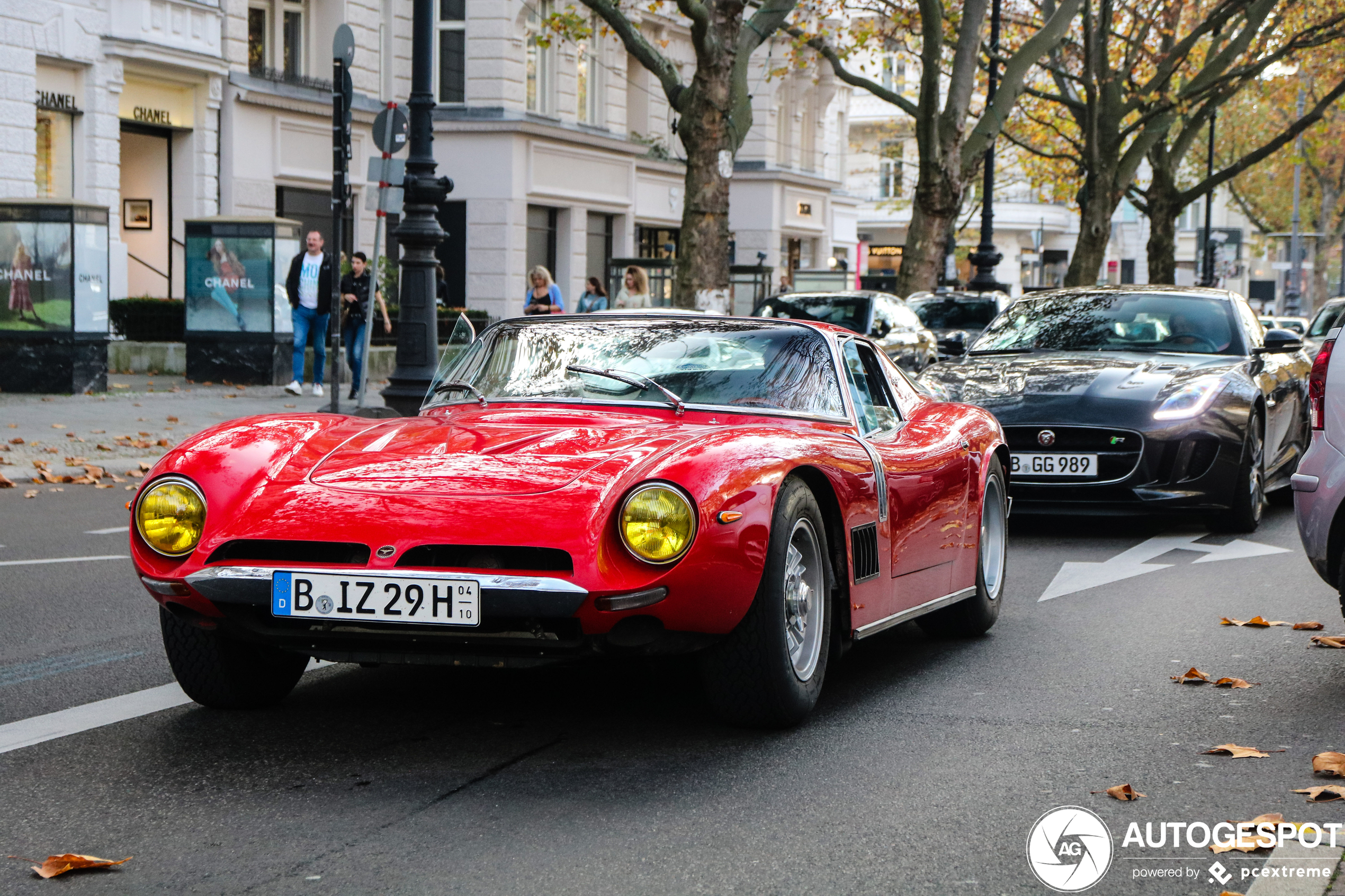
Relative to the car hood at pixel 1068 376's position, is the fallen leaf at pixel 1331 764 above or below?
below

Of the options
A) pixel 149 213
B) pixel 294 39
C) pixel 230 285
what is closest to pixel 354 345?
pixel 230 285

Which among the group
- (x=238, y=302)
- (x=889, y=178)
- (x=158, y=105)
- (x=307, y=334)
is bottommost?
(x=307, y=334)

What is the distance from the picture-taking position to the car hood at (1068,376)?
1020 cm

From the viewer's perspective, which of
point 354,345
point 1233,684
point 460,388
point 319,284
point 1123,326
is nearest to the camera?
point 1233,684

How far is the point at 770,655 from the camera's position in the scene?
15.7ft

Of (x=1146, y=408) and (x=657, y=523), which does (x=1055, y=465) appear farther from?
(x=657, y=523)

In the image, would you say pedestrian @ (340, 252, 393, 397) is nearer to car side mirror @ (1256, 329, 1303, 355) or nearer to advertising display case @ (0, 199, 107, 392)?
advertising display case @ (0, 199, 107, 392)

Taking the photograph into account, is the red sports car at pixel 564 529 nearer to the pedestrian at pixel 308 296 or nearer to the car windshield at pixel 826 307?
the car windshield at pixel 826 307

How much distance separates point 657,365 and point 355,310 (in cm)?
1480

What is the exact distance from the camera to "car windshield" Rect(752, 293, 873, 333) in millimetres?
18203

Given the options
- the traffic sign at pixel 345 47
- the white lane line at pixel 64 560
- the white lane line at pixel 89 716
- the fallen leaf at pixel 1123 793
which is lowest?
the white lane line at pixel 64 560

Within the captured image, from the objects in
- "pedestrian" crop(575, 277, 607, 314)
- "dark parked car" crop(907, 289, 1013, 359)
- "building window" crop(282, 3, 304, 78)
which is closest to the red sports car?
"dark parked car" crop(907, 289, 1013, 359)

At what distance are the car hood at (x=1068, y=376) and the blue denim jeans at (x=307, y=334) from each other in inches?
412

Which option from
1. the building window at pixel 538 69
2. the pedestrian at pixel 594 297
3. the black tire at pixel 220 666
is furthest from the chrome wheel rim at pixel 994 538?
the building window at pixel 538 69
